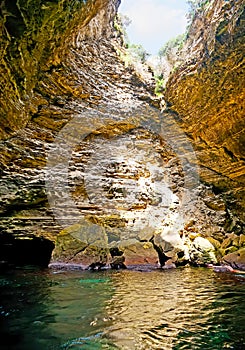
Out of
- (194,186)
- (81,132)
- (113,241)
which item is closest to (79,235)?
(113,241)

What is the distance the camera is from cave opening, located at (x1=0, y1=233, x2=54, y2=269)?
12.0m

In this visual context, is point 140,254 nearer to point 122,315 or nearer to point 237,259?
point 237,259

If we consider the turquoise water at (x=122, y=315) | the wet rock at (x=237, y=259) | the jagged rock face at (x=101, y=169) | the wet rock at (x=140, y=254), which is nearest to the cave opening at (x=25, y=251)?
the jagged rock face at (x=101, y=169)

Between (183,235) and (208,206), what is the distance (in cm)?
178

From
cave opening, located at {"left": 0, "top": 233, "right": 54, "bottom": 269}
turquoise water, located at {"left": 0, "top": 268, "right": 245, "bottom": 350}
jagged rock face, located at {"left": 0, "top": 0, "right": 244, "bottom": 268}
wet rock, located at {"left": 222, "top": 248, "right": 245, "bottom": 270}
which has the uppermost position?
jagged rock face, located at {"left": 0, "top": 0, "right": 244, "bottom": 268}

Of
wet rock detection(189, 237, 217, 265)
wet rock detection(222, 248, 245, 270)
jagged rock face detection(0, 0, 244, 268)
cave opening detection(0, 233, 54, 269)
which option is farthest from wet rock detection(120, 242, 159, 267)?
cave opening detection(0, 233, 54, 269)

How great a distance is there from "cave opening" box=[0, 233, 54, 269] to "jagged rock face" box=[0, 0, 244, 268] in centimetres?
73

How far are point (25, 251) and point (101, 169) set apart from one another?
5.22 m

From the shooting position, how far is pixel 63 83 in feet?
26.2

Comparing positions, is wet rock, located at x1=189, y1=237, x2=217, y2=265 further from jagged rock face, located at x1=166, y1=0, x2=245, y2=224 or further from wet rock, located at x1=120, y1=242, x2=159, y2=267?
jagged rock face, located at x1=166, y1=0, x2=245, y2=224

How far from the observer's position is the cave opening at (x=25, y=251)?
1203 cm

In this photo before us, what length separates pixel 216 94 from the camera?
7699mm

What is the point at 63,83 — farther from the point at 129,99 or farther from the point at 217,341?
the point at 217,341

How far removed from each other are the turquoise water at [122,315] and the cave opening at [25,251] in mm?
5090
